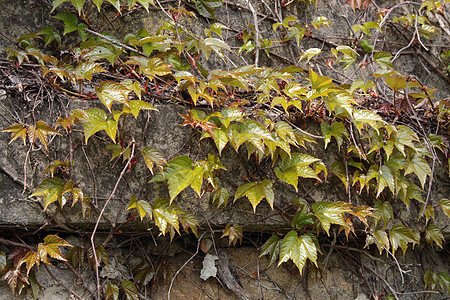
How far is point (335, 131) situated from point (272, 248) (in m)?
0.60

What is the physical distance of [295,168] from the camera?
5.08ft

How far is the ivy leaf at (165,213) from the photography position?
138cm

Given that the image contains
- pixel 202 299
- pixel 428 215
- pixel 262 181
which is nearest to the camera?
pixel 262 181

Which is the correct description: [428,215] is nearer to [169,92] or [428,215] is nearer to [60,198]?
[169,92]

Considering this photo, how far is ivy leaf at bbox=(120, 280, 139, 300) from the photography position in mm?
1523

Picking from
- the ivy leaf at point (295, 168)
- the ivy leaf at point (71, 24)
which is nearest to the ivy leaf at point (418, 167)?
the ivy leaf at point (295, 168)

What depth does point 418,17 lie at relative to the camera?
Result: 235cm

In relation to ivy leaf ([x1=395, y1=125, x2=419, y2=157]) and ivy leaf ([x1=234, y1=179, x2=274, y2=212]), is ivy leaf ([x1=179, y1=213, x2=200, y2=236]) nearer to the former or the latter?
ivy leaf ([x1=234, y1=179, x2=274, y2=212])

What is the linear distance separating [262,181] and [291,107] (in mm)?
392

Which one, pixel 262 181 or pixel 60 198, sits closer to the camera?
pixel 60 198

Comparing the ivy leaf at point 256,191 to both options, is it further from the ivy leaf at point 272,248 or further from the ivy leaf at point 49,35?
the ivy leaf at point 49,35

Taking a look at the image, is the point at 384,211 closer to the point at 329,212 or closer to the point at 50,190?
the point at 329,212

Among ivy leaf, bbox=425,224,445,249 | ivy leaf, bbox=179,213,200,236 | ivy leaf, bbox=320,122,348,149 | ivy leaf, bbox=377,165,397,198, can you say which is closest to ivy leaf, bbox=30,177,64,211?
ivy leaf, bbox=179,213,200,236

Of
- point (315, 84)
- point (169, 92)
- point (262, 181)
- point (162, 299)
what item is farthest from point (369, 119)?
point (162, 299)
